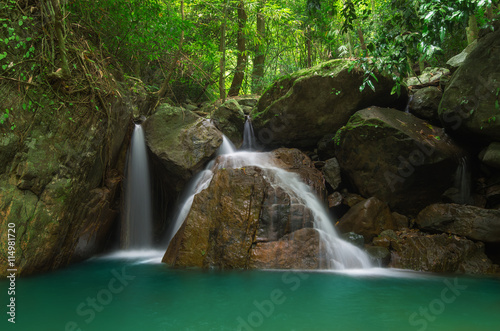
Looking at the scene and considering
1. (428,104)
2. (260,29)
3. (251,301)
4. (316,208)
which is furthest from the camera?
(260,29)

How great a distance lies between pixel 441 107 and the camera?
7.00 metres

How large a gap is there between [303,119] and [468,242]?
473 centimetres

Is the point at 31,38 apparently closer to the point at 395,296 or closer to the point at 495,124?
the point at 395,296

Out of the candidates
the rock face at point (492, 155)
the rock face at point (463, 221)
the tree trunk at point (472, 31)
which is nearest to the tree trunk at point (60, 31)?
the rock face at point (463, 221)

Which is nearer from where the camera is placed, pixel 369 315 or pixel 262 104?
pixel 369 315

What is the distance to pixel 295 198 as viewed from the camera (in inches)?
264

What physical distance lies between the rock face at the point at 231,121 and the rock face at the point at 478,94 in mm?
5605

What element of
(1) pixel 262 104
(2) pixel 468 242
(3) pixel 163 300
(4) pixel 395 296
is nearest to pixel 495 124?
(2) pixel 468 242

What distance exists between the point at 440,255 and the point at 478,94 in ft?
11.0

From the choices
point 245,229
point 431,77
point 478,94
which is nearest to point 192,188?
point 245,229

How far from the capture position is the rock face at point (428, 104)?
7852mm

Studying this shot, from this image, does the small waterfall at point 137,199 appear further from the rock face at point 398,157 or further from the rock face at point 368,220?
the rock face at point 398,157

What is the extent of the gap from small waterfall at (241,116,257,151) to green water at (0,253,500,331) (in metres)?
4.97

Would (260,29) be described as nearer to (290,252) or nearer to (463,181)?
(463,181)
